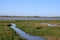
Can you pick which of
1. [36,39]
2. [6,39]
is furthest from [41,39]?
[6,39]

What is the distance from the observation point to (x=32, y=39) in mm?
21906

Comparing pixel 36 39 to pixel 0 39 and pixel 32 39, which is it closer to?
pixel 32 39

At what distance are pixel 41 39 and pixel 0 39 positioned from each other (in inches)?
235

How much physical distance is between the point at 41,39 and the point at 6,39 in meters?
5.25

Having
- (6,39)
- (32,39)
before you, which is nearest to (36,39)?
(32,39)

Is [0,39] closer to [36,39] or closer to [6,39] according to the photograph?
[6,39]

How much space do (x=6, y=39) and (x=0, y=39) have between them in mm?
757

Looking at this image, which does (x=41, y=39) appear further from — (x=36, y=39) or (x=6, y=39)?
(x=6, y=39)

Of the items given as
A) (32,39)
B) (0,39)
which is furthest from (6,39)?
(32,39)

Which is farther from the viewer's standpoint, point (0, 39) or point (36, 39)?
point (36, 39)

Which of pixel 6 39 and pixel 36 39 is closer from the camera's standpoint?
pixel 6 39

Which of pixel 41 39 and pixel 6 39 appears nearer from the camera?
pixel 6 39

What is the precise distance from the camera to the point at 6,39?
19.0 meters

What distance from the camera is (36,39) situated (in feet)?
71.8
